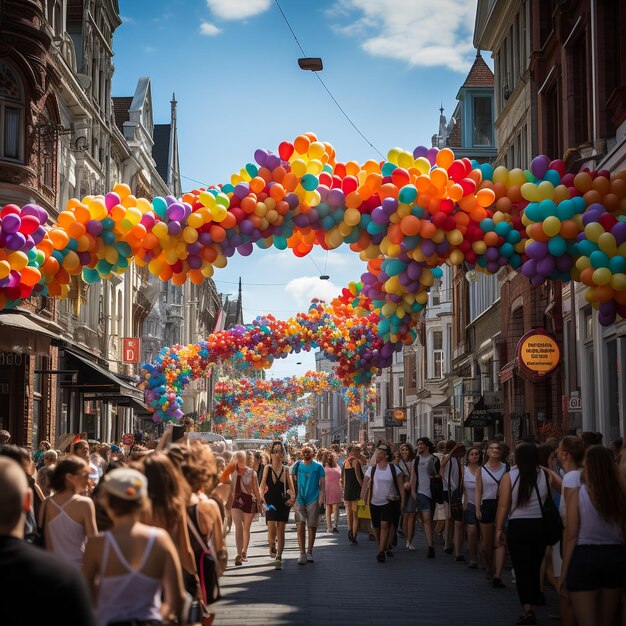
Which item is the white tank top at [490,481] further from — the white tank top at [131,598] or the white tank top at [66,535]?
the white tank top at [131,598]

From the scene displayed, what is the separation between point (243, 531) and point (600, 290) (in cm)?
838

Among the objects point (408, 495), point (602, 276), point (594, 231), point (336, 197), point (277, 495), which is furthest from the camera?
point (408, 495)

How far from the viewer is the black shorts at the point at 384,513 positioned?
1802 centimetres

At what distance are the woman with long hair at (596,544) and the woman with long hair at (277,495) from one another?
9.21 metres

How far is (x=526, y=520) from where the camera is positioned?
427 inches

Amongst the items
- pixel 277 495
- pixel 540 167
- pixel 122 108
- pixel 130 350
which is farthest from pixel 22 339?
pixel 122 108

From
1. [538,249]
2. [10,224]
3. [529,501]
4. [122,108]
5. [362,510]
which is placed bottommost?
[362,510]

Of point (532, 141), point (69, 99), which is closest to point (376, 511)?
point (532, 141)

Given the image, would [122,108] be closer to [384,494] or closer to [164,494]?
[384,494]

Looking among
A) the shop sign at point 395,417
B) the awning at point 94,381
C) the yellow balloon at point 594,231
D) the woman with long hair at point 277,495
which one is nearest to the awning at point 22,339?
the woman with long hair at point 277,495

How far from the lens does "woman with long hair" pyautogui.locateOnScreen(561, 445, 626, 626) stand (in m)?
8.15

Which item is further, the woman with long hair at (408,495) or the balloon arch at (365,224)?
the woman with long hair at (408,495)

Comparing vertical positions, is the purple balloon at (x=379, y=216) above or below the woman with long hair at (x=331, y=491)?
above

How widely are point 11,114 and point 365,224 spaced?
1649cm
